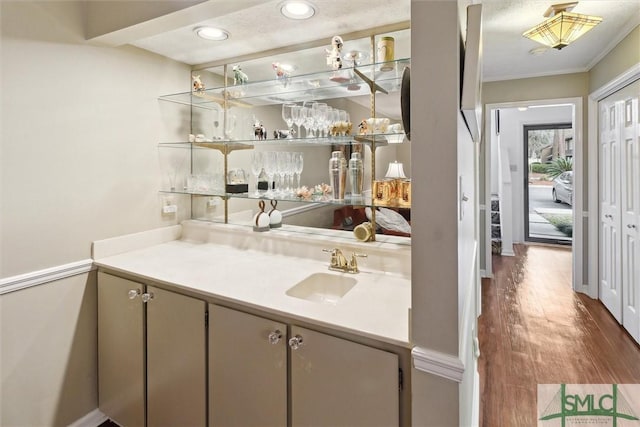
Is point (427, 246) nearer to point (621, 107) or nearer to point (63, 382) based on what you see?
point (63, 382)

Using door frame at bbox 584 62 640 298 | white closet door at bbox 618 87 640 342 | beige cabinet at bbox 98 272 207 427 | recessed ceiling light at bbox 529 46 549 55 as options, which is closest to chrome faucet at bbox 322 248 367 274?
beige cabinet at bbox 98 272 207 427

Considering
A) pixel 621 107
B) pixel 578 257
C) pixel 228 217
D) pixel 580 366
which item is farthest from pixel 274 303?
pixel 578 257

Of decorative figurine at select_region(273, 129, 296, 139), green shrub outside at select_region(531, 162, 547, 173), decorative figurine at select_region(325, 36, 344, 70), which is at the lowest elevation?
decorative figurine at select_region(273, 129, 296, 139)

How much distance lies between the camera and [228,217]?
2.49 metres

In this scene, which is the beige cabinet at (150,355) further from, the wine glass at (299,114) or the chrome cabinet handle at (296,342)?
the wine glass at (299,114)

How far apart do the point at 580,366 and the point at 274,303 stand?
2.37m

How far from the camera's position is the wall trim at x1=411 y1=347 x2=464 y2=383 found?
91 cm

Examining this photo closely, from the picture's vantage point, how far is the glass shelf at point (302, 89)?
172 centimetres

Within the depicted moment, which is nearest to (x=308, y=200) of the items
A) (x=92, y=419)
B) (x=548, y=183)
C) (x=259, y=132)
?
(x=259, y=132)

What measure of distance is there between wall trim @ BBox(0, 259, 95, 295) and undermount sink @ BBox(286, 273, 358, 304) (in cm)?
124

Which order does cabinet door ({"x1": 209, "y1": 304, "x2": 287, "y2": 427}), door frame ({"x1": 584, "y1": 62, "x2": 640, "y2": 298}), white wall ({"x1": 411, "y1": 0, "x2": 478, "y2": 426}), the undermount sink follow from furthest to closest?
1. door frame ({"x1": 584, "y1": 62, "x2": 640, "y2": 298})
2. the undermount sink
3. cabinet door ({"x1": 209, "y1": 304, "x2": 287, "y2": 427})
4. white wall ({"x1": 411, "y1": 0, "x2": 478, "y2": 426})

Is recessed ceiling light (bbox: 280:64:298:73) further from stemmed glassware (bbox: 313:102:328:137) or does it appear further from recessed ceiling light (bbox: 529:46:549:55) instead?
recessed ceiling light (bbox: 529:46:549:55)

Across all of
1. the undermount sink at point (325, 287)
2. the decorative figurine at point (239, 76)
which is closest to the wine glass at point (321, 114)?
the decorative figurine at point (239, 76)

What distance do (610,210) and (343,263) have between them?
298 centimetres
